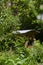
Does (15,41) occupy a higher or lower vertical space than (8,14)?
lower

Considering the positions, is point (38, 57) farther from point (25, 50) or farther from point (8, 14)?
point (8, 14)

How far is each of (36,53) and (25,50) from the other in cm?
72

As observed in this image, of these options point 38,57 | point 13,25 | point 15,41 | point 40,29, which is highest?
point 13,25

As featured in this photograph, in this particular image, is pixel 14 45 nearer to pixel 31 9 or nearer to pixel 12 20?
pixel 12 20

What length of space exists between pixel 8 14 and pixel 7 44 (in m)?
1.80

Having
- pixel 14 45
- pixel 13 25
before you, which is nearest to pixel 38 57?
pixel 14 45

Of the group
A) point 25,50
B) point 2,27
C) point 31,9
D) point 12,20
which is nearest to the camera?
point 2,27

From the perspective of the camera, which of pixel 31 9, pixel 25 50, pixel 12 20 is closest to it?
pixel 12 20

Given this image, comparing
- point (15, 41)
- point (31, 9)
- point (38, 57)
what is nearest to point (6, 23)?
point (15, 41)

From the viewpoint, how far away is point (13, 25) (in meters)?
13.1

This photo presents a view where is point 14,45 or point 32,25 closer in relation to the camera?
point 14,45

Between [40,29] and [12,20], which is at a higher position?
[12,20]

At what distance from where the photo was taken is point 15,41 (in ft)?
46.8

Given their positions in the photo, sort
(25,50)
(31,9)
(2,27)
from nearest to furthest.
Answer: (2,27), (25,50), (31,9)
